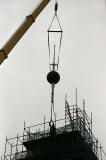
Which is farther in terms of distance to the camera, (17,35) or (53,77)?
(53,77)

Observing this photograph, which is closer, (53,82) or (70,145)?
(53,82)

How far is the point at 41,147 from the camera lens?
42.9 metres

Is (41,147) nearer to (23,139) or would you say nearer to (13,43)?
(23,139)

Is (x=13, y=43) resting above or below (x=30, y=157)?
above

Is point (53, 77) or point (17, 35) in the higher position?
point (17, 35)

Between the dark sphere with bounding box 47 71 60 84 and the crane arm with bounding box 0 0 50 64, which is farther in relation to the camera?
the dark sphere with bounding box 47 71 60 84

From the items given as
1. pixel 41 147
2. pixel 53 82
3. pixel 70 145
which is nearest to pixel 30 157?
pixel 41 147

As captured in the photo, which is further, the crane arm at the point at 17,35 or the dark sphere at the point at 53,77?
the dark sphere at the point at 53,77

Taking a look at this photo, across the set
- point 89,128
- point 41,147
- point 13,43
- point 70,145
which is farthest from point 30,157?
point 13,43

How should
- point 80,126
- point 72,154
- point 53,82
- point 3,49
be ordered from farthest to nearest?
point 80,126 → point 72,154 → point 53,82 → point 3,49

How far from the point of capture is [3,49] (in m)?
30.0

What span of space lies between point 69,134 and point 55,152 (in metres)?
2.26

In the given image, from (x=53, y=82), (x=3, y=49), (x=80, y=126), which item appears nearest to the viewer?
(x=3, y=49)

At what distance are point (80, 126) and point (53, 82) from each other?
979cm
